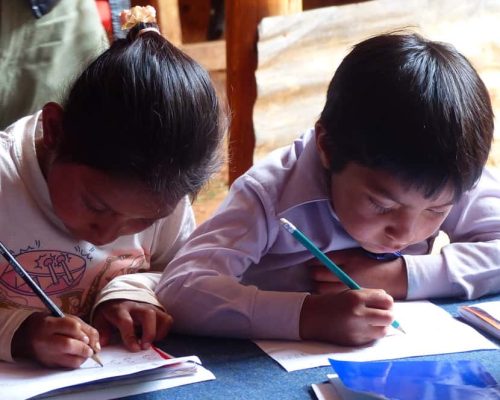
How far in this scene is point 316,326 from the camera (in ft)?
3.09

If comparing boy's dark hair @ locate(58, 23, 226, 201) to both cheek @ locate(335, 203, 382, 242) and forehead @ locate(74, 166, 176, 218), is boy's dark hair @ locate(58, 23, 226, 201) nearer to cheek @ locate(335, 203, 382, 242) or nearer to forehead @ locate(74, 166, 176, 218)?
forehead @ locate(74, 166, 176, 218)

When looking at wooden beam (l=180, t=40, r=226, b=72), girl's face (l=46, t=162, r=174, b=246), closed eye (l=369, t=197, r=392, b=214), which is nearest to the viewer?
girl's face (l=46, t=162, r=174, b=246)

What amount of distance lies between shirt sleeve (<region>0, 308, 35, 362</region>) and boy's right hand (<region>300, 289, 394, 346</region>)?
1.03ft

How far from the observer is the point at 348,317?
0.93 m

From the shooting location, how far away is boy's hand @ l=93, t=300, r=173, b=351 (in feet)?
3.05

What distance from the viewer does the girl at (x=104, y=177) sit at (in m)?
0.86

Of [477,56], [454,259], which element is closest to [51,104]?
[454,259]

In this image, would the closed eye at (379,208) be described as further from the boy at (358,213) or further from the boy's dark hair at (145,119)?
the boy's dark hair at (145,119)

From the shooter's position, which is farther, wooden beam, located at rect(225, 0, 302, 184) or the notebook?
wooden beam, located at rect(225, 0, 302, 184)

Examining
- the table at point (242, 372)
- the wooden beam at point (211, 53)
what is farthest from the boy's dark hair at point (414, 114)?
the wooden beam at point (211, 53)

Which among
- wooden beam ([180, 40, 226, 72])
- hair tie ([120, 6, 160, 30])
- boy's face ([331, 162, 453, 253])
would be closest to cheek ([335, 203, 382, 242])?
boy's face ([331, 162, 453, 253])

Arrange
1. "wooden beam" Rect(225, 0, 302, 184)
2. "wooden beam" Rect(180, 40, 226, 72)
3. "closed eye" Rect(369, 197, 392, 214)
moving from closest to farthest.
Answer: "closed eye" Rect(369, 197, 392, 214) < "wooden beam" Rect(225, 0, 302, 184) < "wooden beam" Rect(180, 40, 226, 72)

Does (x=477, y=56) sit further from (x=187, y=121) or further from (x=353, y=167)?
(x=187, y=121)

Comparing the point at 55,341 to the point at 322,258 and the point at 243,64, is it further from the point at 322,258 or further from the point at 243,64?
the point at 243,64
